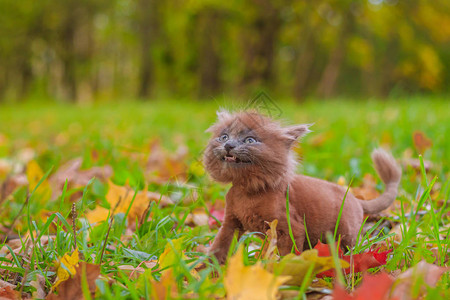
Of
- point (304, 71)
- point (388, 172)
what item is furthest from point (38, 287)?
point (304, 71)

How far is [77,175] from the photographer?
320 cm

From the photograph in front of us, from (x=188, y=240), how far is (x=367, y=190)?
1307mm

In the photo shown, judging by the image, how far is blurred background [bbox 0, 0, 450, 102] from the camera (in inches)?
720

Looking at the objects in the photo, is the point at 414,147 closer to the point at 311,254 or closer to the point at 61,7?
the point at 311,254

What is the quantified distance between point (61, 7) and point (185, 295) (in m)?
30.5

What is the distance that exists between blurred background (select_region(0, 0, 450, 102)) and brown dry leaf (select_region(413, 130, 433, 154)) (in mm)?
11329

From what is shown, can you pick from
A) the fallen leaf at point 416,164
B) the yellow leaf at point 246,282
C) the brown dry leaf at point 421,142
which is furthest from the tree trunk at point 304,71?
the yellow leaf at point 246,282

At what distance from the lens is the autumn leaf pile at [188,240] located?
4.31ft

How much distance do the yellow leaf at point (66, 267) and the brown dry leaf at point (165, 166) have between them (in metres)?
1.39

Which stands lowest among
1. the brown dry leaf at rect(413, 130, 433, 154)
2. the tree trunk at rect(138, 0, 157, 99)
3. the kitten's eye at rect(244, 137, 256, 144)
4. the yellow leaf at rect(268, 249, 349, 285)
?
the tree trunk at rect(138, 0, 157, 99)

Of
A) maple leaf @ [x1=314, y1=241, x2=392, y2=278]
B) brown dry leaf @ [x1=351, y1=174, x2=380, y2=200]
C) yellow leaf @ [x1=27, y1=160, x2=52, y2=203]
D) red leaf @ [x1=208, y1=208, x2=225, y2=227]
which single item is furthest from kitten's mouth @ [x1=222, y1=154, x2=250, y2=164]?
yellow leaf @ [x1=27, y1=160, x2=52, y2=203]

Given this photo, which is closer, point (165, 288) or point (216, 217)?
point (165, 288)

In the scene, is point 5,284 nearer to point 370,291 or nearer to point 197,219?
point 197,219

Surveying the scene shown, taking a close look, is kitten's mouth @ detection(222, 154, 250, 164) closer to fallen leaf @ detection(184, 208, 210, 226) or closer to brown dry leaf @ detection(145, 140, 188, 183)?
fallen leaf @ detection(184, 208, 210, 226)
